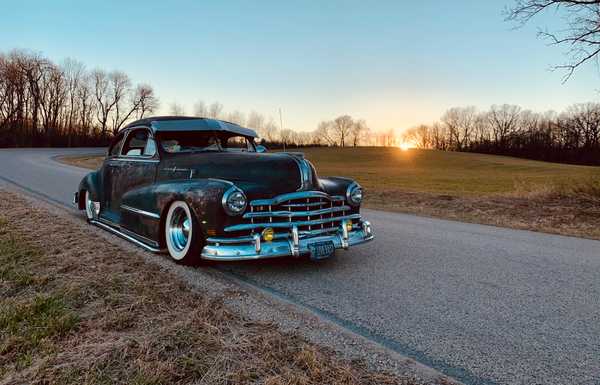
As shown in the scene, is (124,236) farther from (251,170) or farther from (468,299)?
(468,299)

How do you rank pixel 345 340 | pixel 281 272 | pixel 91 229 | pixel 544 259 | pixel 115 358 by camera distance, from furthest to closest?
pixel 91 229
pixel 544 259
pixel 281 272
pixel 345 340
pixel 115 358

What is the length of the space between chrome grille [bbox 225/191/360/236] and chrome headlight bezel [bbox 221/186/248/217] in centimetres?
8

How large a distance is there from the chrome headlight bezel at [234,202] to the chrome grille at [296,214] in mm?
81

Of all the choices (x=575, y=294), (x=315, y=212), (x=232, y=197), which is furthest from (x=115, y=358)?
(x=575, y=294)

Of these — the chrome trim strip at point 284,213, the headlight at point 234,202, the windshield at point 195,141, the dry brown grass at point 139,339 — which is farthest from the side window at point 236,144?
the dry brown grass at point 139,339

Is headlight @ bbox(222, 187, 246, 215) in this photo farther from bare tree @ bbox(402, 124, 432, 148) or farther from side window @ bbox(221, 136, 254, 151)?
bare tree @ bbox(402, 124, 432, 148)

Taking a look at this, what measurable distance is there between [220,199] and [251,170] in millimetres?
630

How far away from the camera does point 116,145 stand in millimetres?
6871

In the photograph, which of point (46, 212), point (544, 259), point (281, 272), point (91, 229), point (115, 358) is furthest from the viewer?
point (46, 212)

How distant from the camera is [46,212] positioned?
7.90m

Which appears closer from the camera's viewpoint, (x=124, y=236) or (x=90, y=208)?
(x=124, y=236)

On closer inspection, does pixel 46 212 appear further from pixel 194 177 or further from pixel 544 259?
pixel 544 259

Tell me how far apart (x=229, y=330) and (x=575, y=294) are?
321 cm

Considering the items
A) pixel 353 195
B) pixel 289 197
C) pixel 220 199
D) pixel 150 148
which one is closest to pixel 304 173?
pixel 289 197
